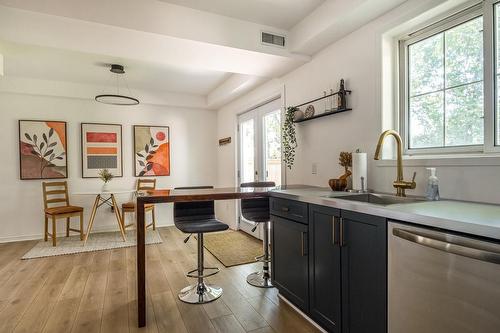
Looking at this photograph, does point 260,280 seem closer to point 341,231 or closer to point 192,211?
point 192,211

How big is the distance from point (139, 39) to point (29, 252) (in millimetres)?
3349

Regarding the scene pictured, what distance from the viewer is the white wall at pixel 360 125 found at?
167cm

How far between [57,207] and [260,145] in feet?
11.0

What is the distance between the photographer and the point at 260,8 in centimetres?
251

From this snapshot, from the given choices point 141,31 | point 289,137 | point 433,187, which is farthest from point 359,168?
point 141,31

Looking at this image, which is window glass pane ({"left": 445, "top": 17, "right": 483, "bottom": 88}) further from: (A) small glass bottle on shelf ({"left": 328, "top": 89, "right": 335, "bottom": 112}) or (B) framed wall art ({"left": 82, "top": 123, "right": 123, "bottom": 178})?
(B) framed wall art ({"left": 82, "top": 123, "right": 123, "bottom": 178})

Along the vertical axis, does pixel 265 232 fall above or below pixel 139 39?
below

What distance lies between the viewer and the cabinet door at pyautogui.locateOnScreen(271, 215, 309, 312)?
80.7 inches

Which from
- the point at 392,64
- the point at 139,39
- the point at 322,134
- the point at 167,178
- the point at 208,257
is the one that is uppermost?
the point at 139,39

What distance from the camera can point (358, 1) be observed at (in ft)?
6.86

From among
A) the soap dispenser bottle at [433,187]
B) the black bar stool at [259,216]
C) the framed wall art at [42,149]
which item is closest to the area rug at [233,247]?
the black bar stool at [259,216]

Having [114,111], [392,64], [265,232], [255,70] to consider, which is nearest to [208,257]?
[265,232]

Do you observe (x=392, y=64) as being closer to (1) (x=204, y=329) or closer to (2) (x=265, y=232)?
(2) (x=265, y=232)

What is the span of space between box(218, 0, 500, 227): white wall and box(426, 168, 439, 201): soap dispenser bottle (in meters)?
0.09
